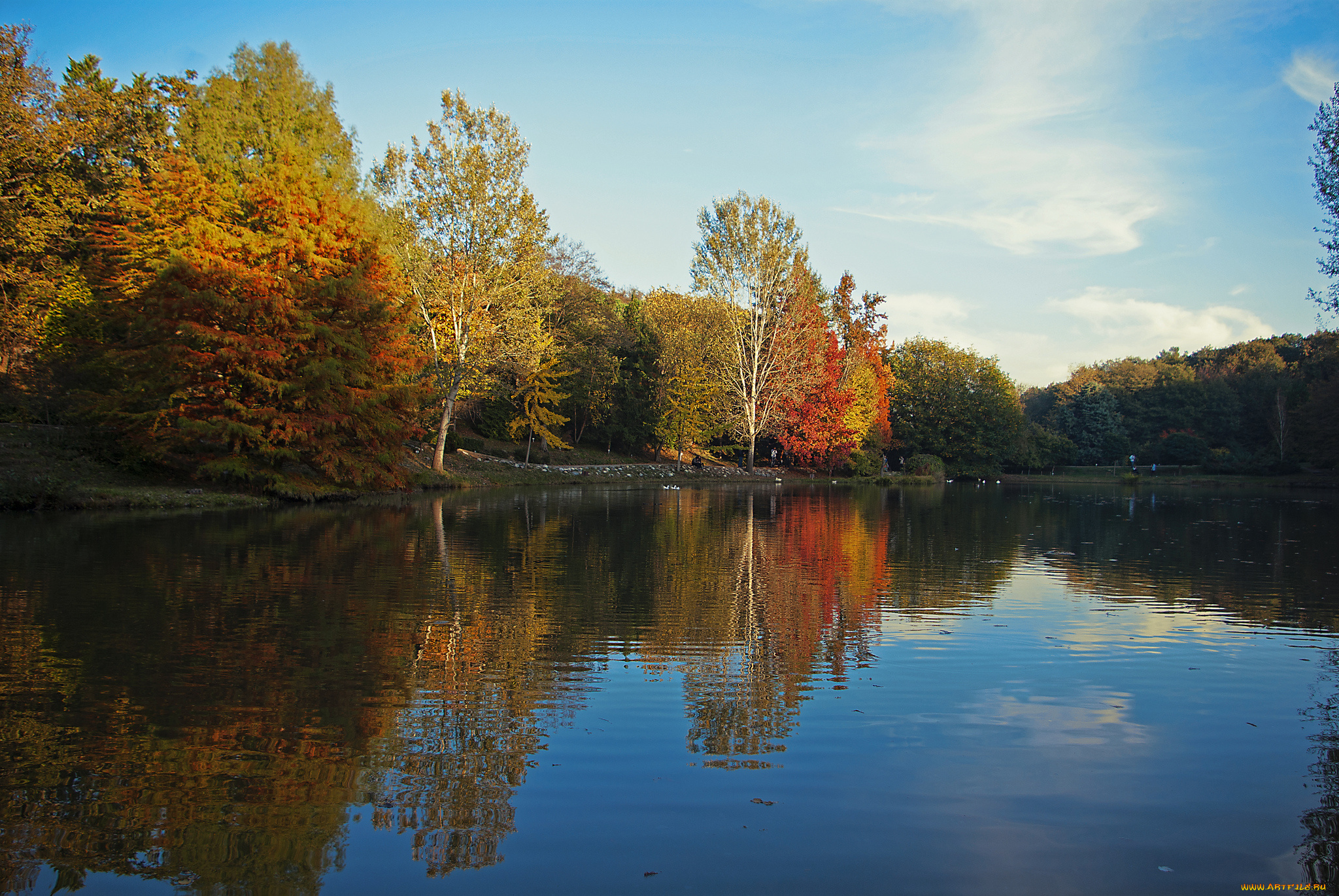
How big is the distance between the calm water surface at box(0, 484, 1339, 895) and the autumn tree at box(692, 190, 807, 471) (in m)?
37.4

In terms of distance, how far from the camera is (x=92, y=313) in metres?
24.3

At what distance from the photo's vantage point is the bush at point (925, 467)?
58.4 meters

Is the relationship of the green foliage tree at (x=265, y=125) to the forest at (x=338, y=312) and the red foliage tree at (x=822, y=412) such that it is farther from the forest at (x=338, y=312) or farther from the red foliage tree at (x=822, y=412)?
the red foliage tree at (x=822, y=412)

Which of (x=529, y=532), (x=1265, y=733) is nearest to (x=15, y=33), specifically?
(x=529, y=532)

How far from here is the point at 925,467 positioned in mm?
58750

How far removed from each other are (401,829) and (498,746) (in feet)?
3.45

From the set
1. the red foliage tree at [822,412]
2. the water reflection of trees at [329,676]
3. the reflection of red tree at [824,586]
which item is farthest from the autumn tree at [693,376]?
the water reflection of trees at [329,676]

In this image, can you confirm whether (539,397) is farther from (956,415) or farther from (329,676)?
(956,415)

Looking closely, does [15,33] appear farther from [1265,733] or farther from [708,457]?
[708,457]

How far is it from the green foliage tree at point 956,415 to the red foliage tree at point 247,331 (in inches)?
1910

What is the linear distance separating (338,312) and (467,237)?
35.1ft

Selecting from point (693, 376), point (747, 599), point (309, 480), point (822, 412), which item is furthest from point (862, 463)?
point (747, 599)

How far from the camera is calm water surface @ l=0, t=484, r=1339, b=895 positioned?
3547 millimetres

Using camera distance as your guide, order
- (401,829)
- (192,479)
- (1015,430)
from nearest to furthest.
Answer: (401,829)
(192,479)
(1015,430)
